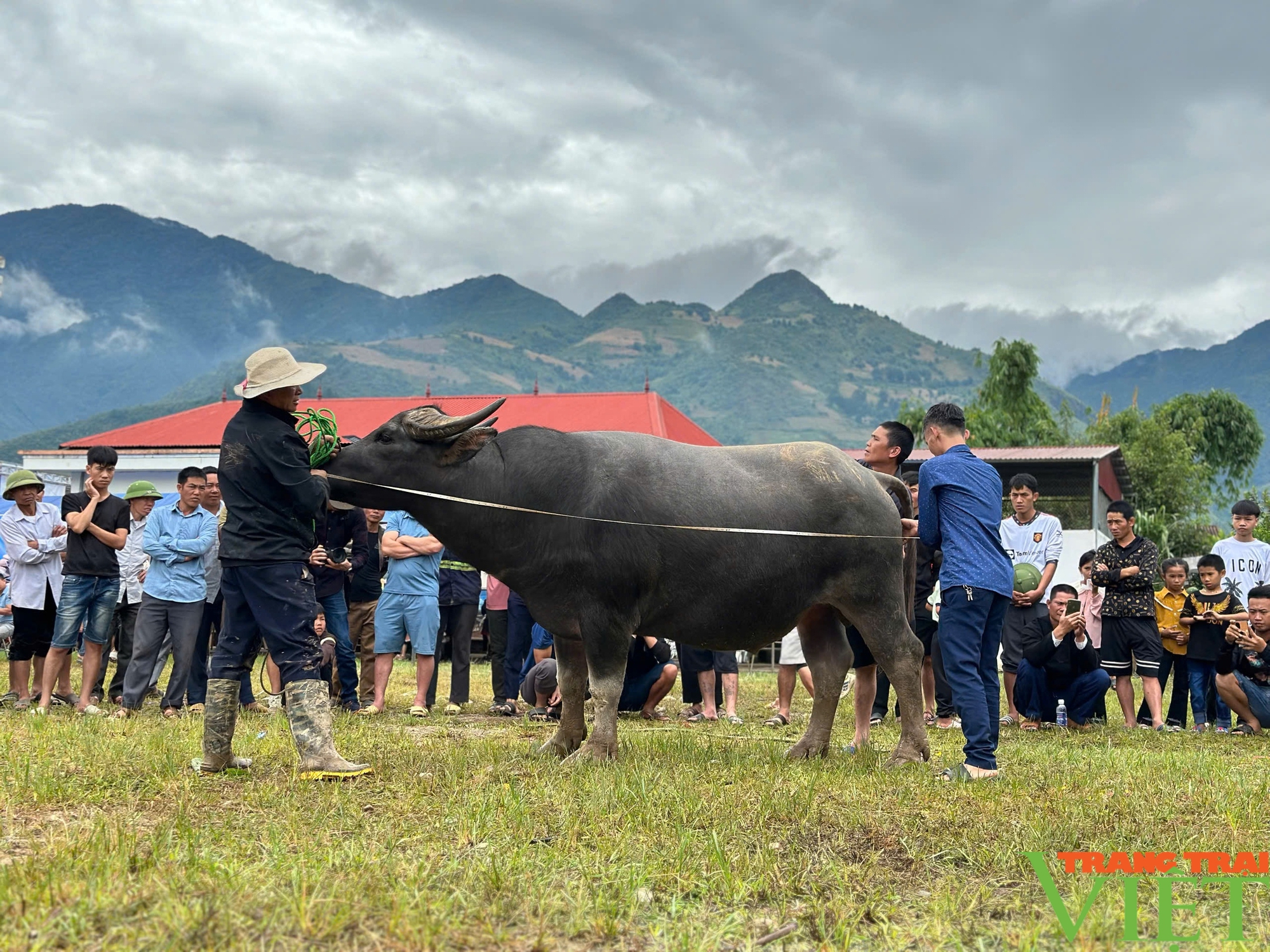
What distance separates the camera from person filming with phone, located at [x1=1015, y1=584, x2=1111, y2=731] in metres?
10.1

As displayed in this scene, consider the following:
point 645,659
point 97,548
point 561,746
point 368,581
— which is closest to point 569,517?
point 561,746

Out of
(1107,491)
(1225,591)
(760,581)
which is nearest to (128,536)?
(760,581)

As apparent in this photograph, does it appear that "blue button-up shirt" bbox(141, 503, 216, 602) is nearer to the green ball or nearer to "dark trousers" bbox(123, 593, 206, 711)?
"dark trousers" bbox(123, 593, 206, 711)

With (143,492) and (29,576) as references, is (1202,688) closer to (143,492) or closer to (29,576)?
(143,492)

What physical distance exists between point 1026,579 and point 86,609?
8.43 meters

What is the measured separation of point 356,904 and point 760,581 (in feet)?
12.7

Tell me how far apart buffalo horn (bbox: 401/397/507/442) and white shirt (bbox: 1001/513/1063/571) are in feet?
19.1

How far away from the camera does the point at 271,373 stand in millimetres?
6012

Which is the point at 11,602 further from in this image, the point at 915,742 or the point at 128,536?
the point at 915,742

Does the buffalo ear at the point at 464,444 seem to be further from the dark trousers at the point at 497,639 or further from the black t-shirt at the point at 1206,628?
the black t-shirt at the point at 1206,628

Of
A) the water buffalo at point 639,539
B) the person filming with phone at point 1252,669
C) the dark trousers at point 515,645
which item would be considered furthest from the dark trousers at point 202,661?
the person filming with phone at point 1252,669

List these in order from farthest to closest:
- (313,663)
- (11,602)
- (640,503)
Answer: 1. (11,602)
2. (640,503)
3. (313,663)

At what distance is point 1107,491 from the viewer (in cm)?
3484

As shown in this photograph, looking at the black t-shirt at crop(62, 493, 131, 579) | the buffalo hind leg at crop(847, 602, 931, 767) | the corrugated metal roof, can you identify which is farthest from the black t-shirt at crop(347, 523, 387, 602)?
the corrugated metal roof
